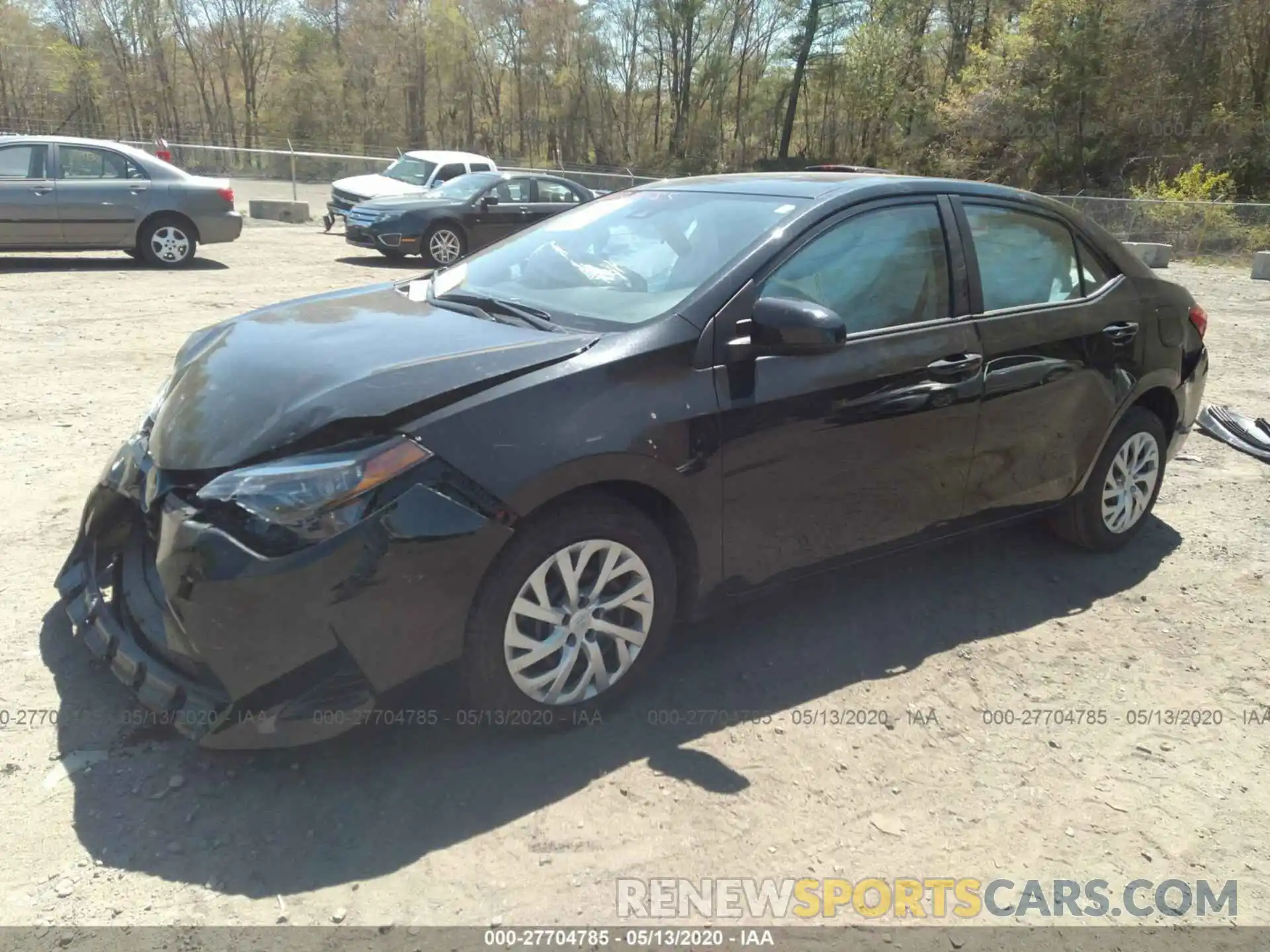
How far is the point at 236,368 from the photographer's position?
3.11 meters

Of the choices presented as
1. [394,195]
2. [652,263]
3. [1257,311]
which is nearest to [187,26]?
[394,195]

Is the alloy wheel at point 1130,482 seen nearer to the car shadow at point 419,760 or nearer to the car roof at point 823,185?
the car shadow at point 419,760

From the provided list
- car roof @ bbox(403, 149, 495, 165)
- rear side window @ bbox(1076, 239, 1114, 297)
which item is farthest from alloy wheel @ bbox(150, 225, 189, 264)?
rear side window @ bbox(1076, 239, 1114, 297)

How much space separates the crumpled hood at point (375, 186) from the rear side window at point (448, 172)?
34cm

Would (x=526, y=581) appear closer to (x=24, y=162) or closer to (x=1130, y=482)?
(x=1130, y=482)

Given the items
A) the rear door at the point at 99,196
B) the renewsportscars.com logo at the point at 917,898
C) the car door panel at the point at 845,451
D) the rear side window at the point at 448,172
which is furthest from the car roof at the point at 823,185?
the rear side window at the point at 448,172

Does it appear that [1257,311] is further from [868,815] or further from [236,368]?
[236,368]

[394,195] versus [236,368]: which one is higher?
[394,195]

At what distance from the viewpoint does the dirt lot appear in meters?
2.48

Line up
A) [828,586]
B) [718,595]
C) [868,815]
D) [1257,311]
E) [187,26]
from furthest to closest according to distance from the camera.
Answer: [187,26]
[1257,311]
[828,586]
[718,595]
[868,815]

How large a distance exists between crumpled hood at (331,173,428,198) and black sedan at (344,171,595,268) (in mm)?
2683

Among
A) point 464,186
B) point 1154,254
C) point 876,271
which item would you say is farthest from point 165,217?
point 1154,254

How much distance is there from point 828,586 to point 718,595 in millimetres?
1102

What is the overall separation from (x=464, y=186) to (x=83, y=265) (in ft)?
18.7
